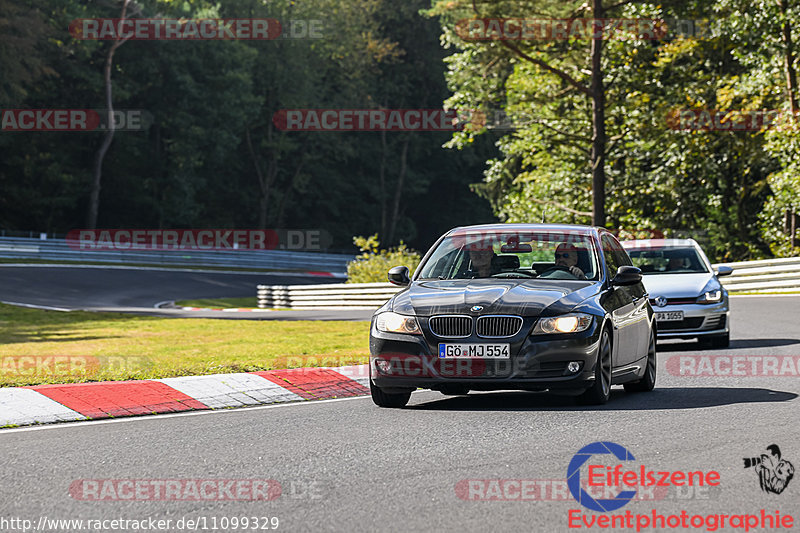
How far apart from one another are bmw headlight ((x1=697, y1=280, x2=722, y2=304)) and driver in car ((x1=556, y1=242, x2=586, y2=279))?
19.1 feet

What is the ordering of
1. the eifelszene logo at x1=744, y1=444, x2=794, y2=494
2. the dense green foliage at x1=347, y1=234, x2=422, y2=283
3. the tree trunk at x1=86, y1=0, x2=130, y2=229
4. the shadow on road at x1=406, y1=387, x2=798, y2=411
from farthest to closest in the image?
the tree trunk at x1=86, y1=0, x2=130, y2=229
the dense green foliage at x1=347, y1=234, x2=422, y2=283
the shadow on road at x1=406, y1=387, x2=798, y2=411
the eifelszene logo at x1=744, y1=444, x2=794, y2=494

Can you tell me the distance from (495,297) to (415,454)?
246 centimetres

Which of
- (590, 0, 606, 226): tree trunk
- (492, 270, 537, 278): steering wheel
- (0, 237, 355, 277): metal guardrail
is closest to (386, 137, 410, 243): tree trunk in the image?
(0, 237, 355, 277): metal guardrail

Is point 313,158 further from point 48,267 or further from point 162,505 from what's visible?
point 162,505

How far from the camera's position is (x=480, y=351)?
32.3 feet

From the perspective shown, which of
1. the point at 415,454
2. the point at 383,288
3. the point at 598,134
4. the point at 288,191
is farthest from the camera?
the point at 288,191

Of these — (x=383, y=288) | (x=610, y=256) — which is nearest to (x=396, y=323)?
(x=610, y=256)

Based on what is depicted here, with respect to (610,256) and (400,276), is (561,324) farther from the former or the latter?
(610,256)

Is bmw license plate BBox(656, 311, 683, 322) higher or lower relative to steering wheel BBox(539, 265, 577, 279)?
lower

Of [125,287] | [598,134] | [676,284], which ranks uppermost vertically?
[598,134]

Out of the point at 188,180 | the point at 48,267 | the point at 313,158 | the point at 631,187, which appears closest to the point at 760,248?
the point at 631,187

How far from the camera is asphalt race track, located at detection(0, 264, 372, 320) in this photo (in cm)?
3553

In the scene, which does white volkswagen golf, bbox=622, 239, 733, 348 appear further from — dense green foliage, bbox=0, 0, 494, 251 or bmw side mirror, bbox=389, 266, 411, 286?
dense green foliage, bbox=0, 0, 494, 251

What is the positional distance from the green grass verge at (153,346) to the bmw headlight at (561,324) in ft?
13.1
